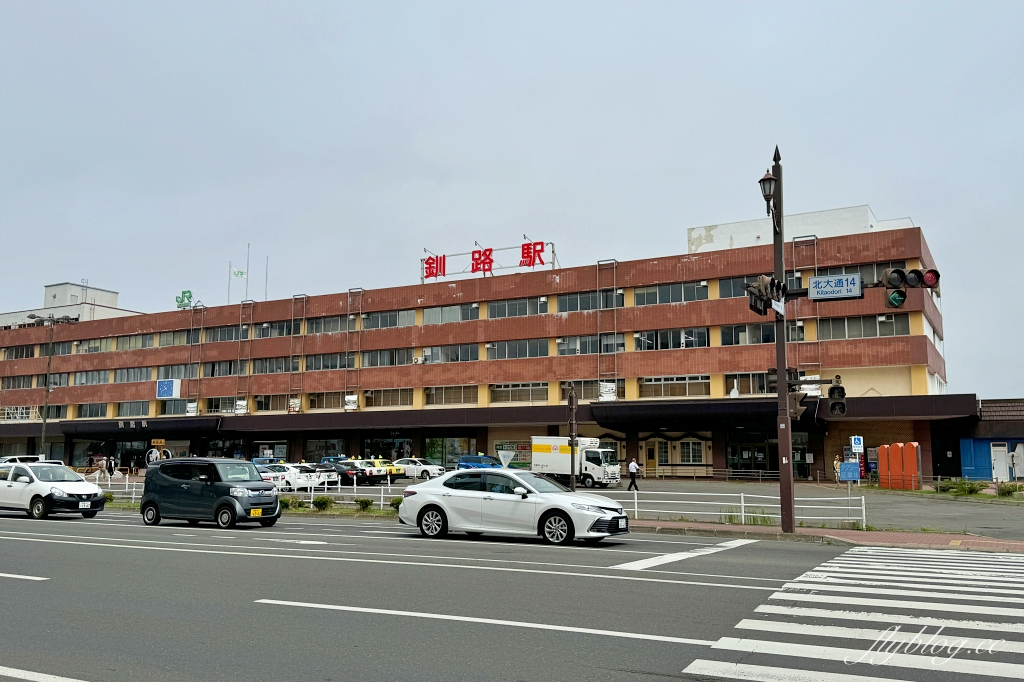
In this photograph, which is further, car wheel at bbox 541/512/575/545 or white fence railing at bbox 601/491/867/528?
white fence railing at bbox 601/491/867/528

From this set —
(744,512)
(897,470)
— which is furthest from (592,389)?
(744,512)

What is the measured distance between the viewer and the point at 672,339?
54625mm

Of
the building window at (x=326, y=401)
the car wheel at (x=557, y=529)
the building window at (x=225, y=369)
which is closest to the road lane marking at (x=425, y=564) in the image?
the car wheel at (x=557, y=529)

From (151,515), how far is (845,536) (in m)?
17.2

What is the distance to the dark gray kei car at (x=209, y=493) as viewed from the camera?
67.3ft

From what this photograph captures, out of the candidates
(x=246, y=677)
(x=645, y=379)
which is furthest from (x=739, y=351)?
(x=246, y=677)

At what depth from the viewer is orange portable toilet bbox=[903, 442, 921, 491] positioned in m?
41.2

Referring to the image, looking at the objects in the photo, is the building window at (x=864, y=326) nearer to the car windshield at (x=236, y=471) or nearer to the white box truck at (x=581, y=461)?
the white box truck at (x=581, y=461)

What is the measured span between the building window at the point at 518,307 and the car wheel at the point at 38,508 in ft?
129

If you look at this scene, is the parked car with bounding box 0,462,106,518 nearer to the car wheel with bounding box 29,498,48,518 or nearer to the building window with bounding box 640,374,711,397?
the car wheel with bounding box 29,498,48,518

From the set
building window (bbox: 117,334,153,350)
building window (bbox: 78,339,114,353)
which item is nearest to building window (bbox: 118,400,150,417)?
building window (bbox: 117,334,153,350)

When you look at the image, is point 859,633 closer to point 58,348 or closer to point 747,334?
point 747,334

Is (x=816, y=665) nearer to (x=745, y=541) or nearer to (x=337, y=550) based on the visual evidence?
(x=337, y=550)

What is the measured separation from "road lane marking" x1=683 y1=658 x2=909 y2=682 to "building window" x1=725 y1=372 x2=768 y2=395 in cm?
4637
